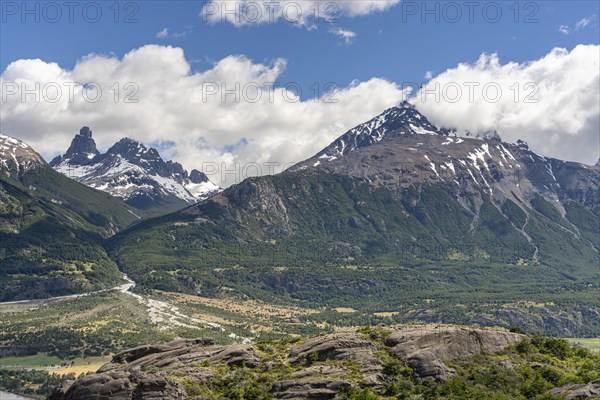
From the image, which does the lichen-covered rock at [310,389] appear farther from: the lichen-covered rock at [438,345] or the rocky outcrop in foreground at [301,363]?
the lichen-covered rock at [438,345]

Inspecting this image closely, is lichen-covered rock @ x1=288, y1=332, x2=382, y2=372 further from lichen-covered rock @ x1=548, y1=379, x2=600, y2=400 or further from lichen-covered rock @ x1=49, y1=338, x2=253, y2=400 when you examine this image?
lichen-covered rock @ x1=548, y1=379, x2=600, y2=400

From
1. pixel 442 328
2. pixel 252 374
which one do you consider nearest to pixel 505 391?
pixel 442 328

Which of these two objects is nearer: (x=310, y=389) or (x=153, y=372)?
(x=310, y=389)

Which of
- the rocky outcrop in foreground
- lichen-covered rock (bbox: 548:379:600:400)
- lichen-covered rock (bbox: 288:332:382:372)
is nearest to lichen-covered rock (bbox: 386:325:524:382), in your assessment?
the rocky outcrop in foreground

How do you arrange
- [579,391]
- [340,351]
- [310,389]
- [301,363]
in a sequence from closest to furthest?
[579,391] → [310,389] → [301,363] → [340,351]

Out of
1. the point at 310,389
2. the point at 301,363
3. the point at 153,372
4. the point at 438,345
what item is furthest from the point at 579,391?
the point at 153,372

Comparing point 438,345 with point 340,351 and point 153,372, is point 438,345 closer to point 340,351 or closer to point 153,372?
point 340,351

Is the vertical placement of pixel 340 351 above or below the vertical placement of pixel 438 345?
below

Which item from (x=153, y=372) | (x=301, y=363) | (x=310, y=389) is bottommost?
(x=310, y=389)

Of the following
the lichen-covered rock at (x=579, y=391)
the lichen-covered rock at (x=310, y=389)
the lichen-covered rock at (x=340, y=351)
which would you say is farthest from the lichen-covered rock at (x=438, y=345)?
the lichen-covered rock at (x=579, y=391)

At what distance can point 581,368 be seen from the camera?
118938 mm

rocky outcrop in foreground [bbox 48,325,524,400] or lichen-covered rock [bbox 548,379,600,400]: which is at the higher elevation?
rocky outcrop in foreground [bbox 48,325,524,400]

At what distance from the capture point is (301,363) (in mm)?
112375

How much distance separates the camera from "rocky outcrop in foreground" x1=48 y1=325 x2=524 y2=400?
3839 inches
